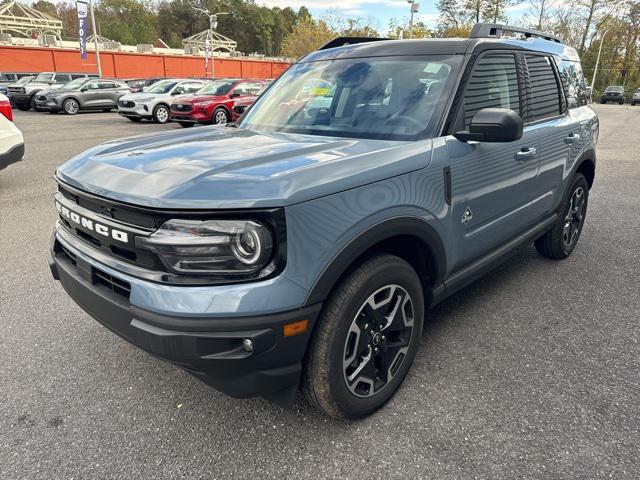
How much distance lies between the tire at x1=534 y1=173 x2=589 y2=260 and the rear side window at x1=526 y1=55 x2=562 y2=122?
0.81 m

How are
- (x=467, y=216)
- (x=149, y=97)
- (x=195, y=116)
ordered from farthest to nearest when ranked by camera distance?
(x=149, y=97) < (x=195, y=116) < (x=467, y=216)

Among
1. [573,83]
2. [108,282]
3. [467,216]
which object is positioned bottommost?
[108,282]

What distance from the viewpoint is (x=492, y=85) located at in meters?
2.96

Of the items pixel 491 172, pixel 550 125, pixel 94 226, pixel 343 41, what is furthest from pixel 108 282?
pixel 550 125

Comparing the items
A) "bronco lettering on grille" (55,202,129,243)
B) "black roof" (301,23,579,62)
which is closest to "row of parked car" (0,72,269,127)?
"black roof" (301,23,579,62)

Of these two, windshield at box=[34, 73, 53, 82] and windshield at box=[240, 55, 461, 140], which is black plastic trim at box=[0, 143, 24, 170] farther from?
windshield at box=[34, 73, 53, 82]

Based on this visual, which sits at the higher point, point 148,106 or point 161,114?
point 148,106

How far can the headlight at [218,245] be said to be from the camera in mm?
1768

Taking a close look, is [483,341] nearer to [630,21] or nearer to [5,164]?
[5,164]

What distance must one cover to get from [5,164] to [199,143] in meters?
5.07

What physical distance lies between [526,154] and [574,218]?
1717 millimetres

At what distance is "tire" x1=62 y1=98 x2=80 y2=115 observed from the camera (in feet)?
67.2

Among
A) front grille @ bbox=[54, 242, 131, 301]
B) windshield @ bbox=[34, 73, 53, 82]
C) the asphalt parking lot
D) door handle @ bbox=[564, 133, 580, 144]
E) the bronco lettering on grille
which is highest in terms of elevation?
windshield @ bbox=[34, 73, 53, 82]

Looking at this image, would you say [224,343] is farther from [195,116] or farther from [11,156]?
[195,116]
